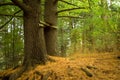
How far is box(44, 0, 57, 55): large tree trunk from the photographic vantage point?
949 centimetres

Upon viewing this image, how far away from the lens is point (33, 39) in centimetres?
744

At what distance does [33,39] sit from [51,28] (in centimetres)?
231

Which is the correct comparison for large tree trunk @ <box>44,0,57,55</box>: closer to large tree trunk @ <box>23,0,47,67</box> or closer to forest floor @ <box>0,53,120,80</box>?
large tree trunk @ <box>23,0,47,67</box>

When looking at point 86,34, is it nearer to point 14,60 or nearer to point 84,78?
point 14,60

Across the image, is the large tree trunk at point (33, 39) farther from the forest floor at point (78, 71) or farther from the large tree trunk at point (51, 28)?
the large tree trunk at point (51, 28)

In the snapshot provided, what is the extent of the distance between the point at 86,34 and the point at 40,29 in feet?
30.7

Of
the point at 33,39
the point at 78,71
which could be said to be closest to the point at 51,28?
the point at 33,39

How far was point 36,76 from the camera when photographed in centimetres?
668

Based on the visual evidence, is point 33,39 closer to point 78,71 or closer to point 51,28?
point 78,71

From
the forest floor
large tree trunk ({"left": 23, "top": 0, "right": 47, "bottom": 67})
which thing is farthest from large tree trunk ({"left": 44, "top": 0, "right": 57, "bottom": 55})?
→ the forest floor

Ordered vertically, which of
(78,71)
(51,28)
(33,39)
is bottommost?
(78,71)

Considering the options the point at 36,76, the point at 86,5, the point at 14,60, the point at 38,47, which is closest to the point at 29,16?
the point at 38,47

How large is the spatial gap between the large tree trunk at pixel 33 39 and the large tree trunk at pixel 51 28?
1895 mm

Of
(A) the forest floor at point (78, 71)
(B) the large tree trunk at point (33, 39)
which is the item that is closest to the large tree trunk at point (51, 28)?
(B) the large tree trunk at point (33, 39)
